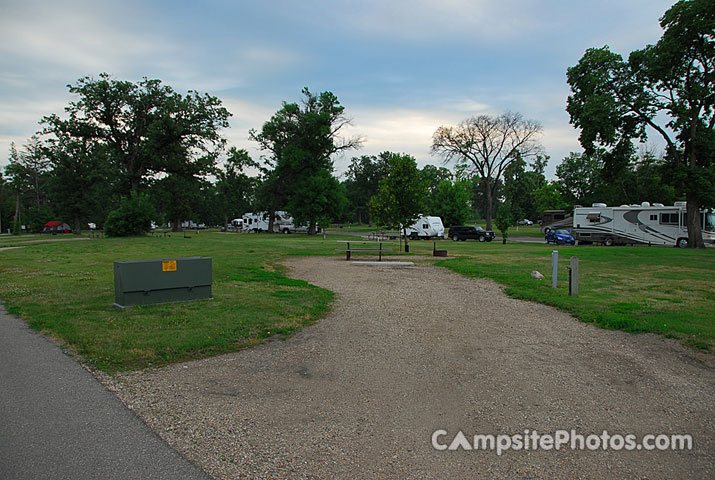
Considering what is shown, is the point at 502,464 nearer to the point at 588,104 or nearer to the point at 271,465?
the point at 271,465

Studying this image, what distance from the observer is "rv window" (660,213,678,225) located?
107 ft

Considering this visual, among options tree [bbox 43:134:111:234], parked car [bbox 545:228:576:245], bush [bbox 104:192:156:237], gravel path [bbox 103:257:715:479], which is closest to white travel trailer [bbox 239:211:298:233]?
tree [bbox 43:134:111:234]

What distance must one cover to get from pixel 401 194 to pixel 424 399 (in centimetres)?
2114

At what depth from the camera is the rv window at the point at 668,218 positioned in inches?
1280

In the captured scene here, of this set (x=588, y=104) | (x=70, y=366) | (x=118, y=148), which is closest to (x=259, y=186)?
(x=118, y=148)

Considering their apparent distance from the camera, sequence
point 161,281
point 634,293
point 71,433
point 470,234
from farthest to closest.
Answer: point 470,234 → point 634,293 → point 161,281 → point 71,433

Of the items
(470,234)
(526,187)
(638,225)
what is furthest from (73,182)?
(526,187)

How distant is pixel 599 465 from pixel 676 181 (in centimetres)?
3220

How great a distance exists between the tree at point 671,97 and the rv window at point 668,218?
1.95 metres

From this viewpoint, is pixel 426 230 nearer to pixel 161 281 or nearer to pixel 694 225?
pixel 694 225

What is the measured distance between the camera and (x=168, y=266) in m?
9.44

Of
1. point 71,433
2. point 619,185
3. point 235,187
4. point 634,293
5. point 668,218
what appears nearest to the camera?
point 71,433

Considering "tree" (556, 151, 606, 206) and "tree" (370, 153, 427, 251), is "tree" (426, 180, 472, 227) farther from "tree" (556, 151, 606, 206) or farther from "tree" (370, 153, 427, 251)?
"tree" (370, 153, 427, 251)

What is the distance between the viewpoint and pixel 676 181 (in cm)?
2941
